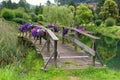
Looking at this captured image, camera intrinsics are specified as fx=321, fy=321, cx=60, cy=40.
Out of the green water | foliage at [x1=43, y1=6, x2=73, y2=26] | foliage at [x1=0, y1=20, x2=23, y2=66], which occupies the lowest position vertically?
the green water

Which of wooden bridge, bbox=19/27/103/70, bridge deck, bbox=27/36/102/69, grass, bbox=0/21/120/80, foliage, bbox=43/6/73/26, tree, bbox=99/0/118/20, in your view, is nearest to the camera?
grass, bbox=0/21/120/80

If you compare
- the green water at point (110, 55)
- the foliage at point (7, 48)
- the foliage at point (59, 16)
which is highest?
the foliage at point (7, 48)

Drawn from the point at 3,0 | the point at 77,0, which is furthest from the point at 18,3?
the point at 77,0

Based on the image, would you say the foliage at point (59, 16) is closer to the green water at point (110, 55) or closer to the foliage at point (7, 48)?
the green water at point (110, 55)

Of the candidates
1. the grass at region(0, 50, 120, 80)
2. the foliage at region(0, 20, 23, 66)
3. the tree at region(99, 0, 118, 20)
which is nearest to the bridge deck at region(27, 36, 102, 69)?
the grass at region(0, 50, 120, 80)

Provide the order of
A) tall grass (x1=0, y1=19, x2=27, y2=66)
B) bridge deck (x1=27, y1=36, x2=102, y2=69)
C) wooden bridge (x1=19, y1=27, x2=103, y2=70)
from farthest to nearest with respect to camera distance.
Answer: tall grass (x1=0, y1=19, x2=27, y2=66)
bridge deck (x1=27, y1=36, x2=102, y2=69)
wooden bridge (x1=19, y1=27, x2=103, y2=70)

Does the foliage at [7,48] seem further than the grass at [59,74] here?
Yes

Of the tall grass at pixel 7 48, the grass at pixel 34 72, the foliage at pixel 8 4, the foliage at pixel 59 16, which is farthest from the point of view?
the foliage at pixel 8 4

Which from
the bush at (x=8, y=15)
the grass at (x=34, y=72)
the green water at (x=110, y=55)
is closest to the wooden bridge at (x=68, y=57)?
the grass at (x=34, y=72)

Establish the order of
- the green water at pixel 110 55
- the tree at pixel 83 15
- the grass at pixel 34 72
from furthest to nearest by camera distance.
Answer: the tree at pixel 83 15, the green water at pixel 110 55, the grass at pixel 34 72

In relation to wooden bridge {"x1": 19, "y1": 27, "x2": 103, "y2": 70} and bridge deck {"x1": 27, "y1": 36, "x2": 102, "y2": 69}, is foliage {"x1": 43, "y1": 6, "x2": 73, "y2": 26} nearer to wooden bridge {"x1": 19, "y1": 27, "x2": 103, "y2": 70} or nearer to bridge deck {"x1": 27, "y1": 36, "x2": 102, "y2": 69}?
wooden bridge {"x1": 19, "y1": 27, "x2": 103, "y2": 70}

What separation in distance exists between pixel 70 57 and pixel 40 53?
136cm

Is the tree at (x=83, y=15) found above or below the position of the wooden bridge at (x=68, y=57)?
below

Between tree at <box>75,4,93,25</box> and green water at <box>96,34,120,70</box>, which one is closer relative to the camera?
green water at <box>96,34,120,70</box>
